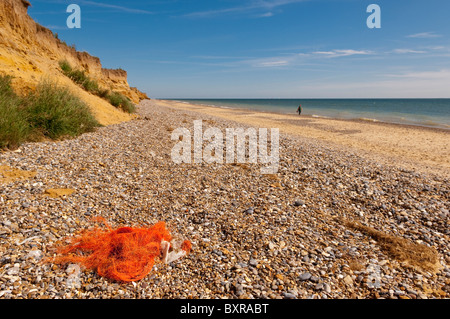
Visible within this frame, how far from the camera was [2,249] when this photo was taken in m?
3.82

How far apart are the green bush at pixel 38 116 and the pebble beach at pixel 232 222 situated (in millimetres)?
547

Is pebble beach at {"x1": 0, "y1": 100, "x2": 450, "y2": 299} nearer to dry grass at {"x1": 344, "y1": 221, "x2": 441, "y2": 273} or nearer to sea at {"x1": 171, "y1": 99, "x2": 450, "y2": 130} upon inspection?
dry grass at {"x1": 344, "y1": 221, "x2": 441, "y2": 273}

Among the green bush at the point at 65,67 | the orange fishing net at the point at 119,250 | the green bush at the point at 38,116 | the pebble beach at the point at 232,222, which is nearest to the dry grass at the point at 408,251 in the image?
the pebble beach at the point at 232,222

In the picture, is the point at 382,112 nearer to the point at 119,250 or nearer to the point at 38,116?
the point at 38,116

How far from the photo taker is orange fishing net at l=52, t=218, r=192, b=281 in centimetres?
394

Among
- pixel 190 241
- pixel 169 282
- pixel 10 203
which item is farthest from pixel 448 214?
pixel 10 203

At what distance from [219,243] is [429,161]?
14.1 metres

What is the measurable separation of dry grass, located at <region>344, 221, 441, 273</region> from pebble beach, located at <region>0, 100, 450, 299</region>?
29 mm

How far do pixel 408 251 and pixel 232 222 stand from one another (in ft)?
12.1

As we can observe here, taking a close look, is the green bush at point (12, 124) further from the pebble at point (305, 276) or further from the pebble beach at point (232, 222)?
the pebble at point (305, 276)

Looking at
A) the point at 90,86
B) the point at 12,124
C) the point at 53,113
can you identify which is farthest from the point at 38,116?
the point at 90,86

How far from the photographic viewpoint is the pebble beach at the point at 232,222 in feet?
12.5

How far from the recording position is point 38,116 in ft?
29.0
